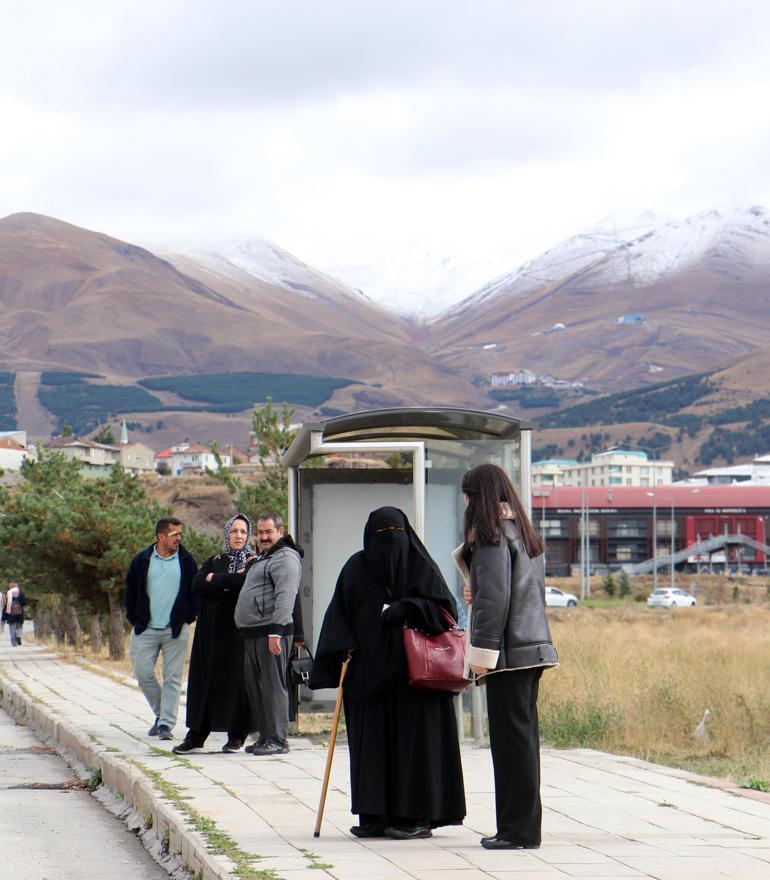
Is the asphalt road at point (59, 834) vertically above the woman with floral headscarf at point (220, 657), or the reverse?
the woman with floral headscarf at point (220, 657)

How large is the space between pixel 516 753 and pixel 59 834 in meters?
3.08

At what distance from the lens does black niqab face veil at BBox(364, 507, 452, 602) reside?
751 cm

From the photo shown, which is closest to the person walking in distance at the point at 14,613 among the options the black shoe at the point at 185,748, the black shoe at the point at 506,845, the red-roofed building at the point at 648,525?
the black shoe at the point at 185,748

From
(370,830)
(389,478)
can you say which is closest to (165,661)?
(389,478)

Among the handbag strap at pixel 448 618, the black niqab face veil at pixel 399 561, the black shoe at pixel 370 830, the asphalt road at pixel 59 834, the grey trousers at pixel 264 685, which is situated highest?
the black niqab face veil at pixel 399 561

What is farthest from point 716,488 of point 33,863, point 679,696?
point 33,863

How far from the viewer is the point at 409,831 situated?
7.47m

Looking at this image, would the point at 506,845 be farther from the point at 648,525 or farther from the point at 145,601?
the point at 648,525

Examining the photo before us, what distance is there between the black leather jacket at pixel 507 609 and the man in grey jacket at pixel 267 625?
4343mm

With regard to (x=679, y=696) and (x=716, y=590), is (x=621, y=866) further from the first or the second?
(x=716, y=590)

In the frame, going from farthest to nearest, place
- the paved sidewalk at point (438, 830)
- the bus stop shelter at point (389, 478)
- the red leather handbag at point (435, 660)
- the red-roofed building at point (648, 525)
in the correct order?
the red-roofed building at point (648, 525) → the bus stop shelter at point (389, 478) → the red leather handbag at point (435, 660) → the paved sidewalk at point (438, 830)

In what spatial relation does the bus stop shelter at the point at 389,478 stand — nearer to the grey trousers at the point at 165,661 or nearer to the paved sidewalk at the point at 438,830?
the grey trousers at the point at 165,661

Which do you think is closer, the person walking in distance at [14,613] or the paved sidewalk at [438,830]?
the paved sidewalk at [438,830]

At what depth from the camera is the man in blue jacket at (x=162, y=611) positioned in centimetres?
1268
